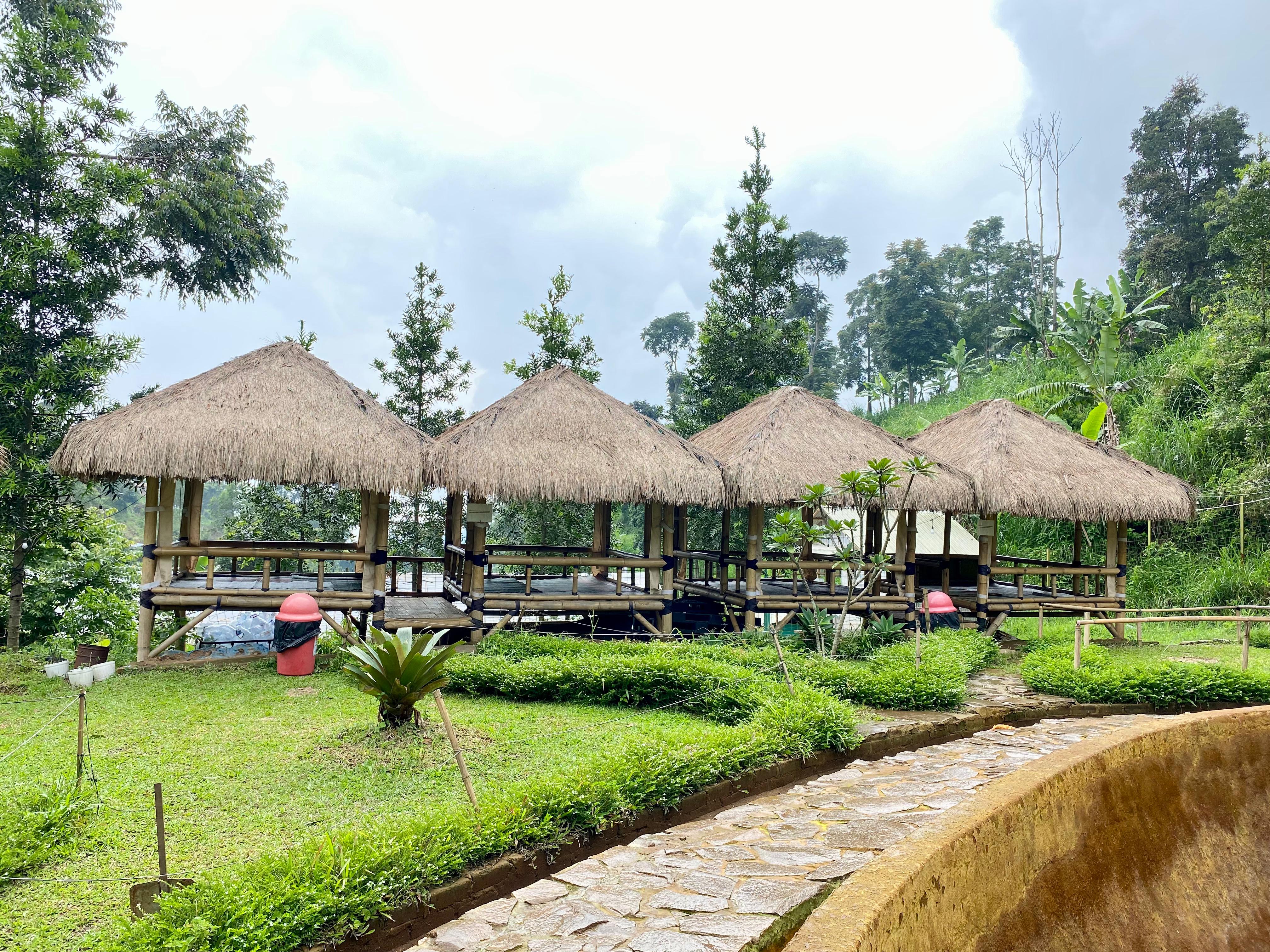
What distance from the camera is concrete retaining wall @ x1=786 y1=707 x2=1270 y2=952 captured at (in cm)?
200

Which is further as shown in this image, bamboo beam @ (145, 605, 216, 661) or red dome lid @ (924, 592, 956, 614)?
red dome lid @ (924, 592, 956, 614)

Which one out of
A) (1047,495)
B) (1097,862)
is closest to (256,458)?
(1097,862)

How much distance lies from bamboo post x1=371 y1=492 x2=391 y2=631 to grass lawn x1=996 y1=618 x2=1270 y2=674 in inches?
272

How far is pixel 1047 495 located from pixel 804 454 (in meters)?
3.42

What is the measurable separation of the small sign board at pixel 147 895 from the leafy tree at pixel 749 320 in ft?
48.7

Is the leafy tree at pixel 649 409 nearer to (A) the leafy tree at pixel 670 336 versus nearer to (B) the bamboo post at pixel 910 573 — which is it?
(A) the leafy tree at pixel 670 336

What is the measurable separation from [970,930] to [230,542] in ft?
30.3

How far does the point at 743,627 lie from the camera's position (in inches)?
422

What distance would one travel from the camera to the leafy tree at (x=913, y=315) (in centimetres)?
3869

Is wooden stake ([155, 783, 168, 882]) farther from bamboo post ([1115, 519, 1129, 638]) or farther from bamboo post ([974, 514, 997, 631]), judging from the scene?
bamboo post ([1115, 519, 1129, 638])

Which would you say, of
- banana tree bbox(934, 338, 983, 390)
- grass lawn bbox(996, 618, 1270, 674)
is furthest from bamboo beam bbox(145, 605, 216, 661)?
banana tree bbox(934, 338, 983, 390)

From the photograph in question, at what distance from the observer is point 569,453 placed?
9266mm

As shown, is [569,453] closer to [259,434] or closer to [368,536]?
[368,536]

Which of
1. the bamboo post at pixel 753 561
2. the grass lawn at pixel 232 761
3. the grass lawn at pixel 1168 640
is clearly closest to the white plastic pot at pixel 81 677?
the grass lawn at pixel 232 761
